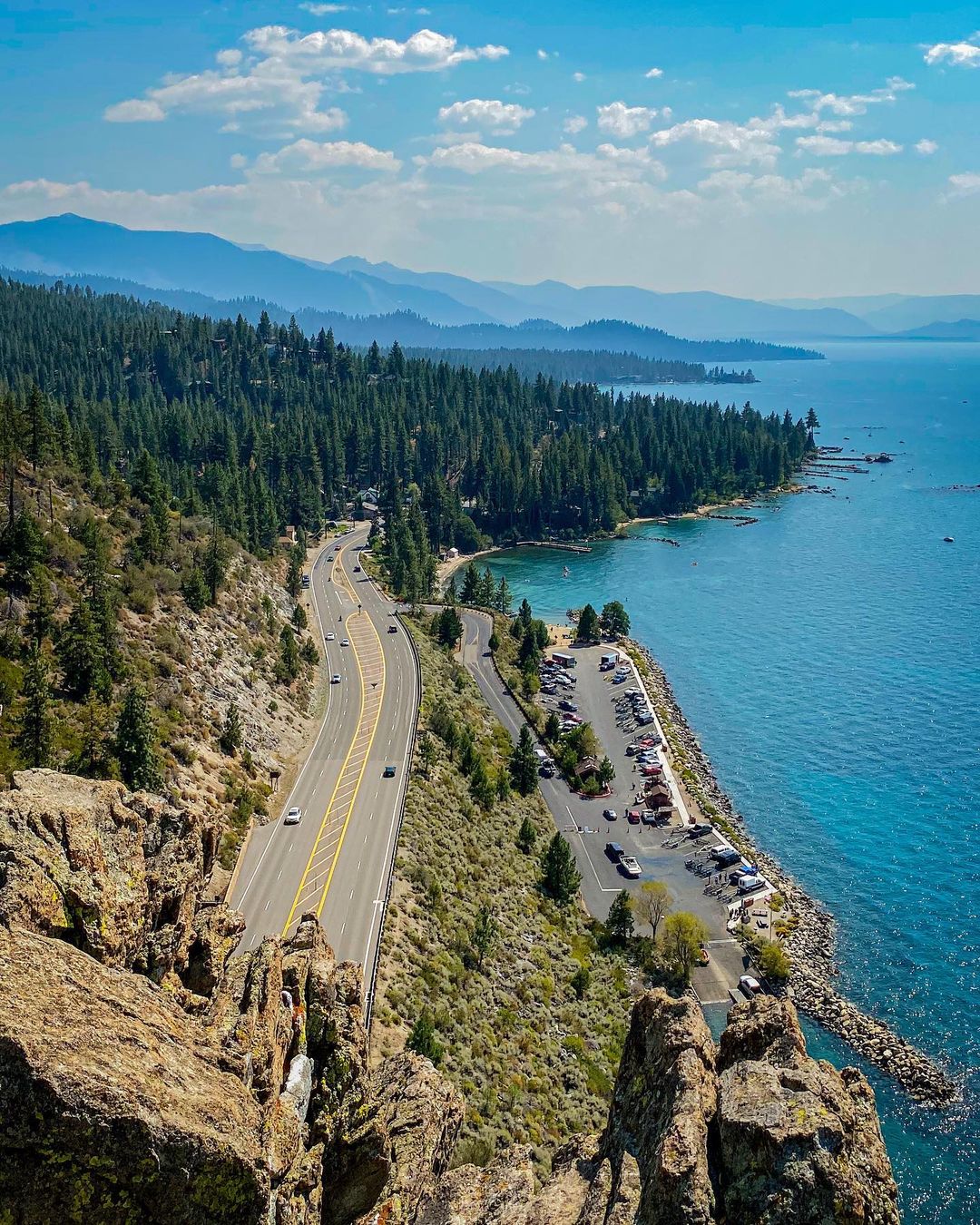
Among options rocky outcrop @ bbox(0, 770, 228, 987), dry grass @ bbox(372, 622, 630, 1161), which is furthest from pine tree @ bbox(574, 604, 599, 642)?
rocky outcrop @ bbox(0, 770, 228, 987)

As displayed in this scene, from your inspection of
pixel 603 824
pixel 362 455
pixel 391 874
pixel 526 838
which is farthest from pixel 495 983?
pixel 362 455

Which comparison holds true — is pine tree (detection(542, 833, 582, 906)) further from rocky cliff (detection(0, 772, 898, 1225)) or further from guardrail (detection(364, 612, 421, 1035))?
rocky cliff (detection(0, 772, 898, 1225))

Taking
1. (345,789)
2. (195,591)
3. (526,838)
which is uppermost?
(195,591)

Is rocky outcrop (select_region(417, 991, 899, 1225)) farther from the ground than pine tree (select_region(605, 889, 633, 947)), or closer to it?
farther from the ground

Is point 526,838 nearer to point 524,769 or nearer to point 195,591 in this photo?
point 524,769

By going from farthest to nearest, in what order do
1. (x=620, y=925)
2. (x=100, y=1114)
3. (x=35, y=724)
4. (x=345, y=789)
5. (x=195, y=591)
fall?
(x=195, y=591) → (x=345, y=789) → (x=620, y=925) → (x=35, y=724) → (x=100, y=1114)

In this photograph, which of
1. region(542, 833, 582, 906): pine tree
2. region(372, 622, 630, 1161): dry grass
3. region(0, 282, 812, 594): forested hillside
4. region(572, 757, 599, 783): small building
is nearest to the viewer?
region(372, 622, 630, 1161): dry grass

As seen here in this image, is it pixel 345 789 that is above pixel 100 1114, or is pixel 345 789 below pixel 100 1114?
below

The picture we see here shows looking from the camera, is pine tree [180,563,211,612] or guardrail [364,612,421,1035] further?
pine tree [180,563,211,612]
